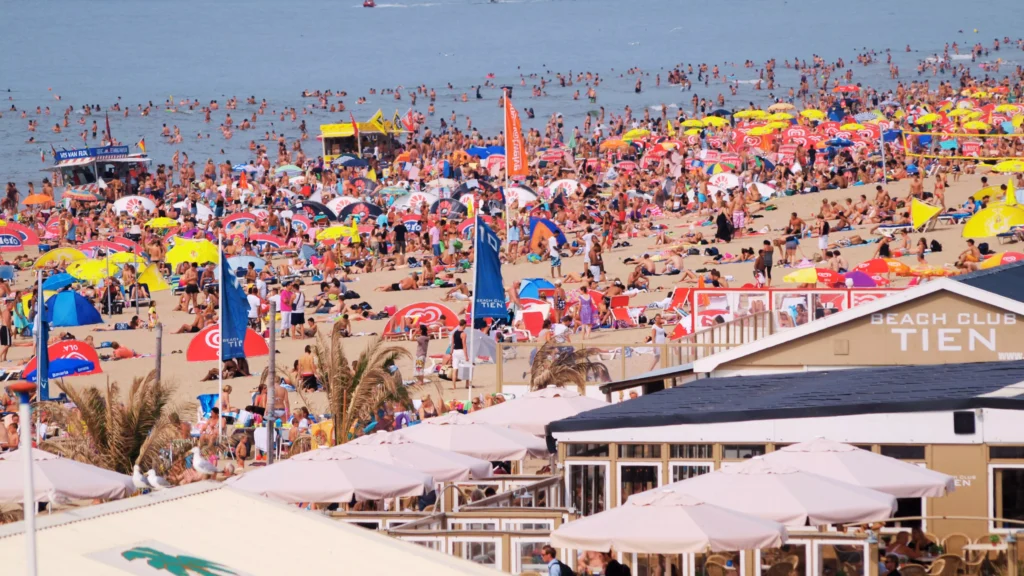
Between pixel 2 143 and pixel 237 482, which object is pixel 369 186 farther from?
pixel 2 143

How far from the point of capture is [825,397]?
1047cm

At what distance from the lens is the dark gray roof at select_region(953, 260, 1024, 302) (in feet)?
41.0

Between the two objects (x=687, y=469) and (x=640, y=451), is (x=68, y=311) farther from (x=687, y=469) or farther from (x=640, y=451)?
(x=687, y=469)

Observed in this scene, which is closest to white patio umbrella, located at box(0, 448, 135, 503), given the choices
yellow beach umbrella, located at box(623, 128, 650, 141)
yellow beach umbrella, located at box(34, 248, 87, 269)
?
yellow beach umbrella, located at box(34, 248, 87, 269)

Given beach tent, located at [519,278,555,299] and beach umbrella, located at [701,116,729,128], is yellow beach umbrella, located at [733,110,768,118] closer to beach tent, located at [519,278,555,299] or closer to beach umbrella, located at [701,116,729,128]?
beach umbrella, located at [701,116,729,128]

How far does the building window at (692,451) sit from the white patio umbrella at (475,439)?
177 cm

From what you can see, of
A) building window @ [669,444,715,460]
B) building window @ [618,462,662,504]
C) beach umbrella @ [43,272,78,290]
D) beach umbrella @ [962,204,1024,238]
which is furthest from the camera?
beach umbrella @ [43,272,78,290]

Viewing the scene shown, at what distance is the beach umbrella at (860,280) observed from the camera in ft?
60.0

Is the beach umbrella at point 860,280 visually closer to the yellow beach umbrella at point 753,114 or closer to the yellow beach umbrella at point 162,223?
the yellow beach umbrella at point 162,223

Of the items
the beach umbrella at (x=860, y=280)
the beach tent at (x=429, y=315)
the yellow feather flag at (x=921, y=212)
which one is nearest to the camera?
the beach umbrella at (x=860, y=280)

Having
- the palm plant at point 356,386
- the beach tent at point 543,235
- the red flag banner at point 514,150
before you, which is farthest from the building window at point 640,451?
the beach tent at point 543,235

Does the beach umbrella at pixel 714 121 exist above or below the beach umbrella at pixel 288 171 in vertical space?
above

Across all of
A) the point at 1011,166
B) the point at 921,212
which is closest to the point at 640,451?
the point at 921,212

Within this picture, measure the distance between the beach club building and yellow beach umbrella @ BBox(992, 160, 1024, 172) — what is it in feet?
58.0
